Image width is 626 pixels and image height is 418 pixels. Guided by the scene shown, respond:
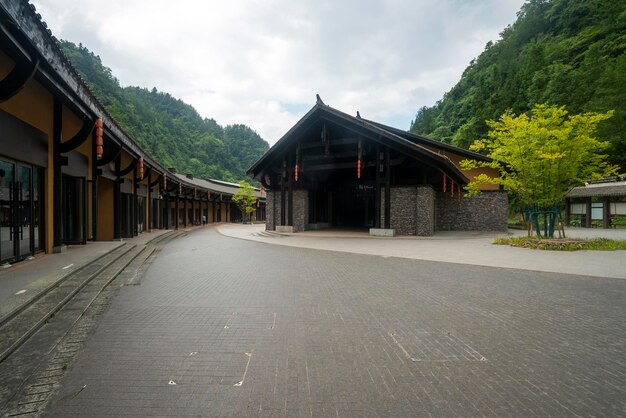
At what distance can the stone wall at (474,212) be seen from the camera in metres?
22.5

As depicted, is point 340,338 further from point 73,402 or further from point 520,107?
point 520,107

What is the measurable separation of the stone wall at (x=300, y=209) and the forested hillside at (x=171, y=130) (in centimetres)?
3492

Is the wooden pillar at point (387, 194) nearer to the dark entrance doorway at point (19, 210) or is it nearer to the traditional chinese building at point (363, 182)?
the traditional chinese building at point (363, 182)

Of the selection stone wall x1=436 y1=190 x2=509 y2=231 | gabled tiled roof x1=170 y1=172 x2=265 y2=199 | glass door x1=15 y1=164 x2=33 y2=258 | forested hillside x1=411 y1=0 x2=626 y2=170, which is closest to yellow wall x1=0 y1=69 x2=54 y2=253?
glass door x1=15 y1=164 x2=33 y2=258

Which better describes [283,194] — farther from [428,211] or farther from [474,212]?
[474,212]

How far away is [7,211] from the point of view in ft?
24.3

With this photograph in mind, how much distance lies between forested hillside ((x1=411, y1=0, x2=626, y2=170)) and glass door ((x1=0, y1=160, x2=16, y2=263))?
39.5m

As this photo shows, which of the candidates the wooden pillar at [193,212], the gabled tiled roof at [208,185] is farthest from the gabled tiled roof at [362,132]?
the gabled tiled roof at [208,185]

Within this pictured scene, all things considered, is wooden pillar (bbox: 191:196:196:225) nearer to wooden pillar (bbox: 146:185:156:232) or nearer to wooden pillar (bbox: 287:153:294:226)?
wooden pillar (bbox: 146:185:156:232)

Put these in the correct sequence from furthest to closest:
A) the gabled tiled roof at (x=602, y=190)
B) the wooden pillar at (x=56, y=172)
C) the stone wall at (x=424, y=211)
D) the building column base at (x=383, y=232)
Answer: the gabled tiled roof at (x=602, y=190) → the building column base at (x=383, y=232) → the stone wall at (x=424, y=211) → the wooden pillar at (x=56, y=172)

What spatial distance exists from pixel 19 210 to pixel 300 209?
14.4m

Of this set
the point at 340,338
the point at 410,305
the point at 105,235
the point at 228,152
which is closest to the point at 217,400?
the point at 340,338

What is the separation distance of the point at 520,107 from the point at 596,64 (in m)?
7.72

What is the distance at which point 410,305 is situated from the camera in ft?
16.8
